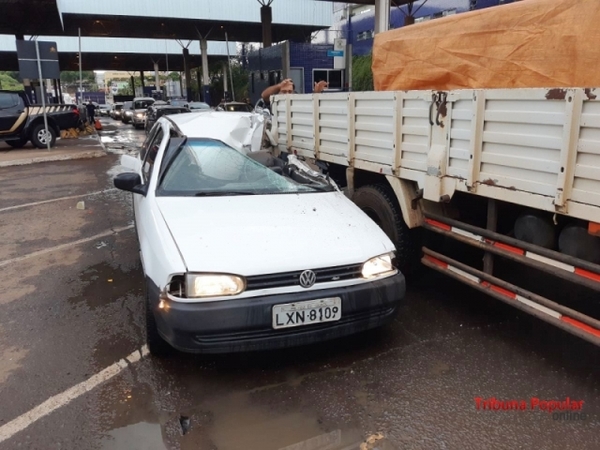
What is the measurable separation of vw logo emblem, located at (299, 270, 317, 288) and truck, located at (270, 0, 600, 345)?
1.34 m

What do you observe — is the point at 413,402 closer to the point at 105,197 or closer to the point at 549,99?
the point at 549,99

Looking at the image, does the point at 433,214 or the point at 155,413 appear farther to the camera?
the point at 433,214

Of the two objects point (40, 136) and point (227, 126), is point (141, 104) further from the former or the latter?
point (227, 126)

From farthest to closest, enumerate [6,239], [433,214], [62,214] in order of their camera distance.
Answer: [62,214] < [6,239] < [433,214]

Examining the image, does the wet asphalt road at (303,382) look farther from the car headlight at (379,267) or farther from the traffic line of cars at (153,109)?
the traffic line of cars at (153,109)

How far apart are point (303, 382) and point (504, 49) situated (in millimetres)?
2755

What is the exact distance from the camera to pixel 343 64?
65.6 ft

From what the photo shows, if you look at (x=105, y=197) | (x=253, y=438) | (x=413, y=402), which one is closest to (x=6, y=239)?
(x=105, y=197)

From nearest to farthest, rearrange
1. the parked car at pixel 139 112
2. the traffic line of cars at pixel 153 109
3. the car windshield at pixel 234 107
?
the car windshield at pixel 234 107 < the traffic line of cars at pixel 153 109 < the parked car at pixel 139 112

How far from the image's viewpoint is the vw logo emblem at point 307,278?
303 centimetres

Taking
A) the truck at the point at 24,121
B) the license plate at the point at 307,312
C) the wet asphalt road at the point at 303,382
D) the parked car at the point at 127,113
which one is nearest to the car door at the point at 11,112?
the truck at the point at 24,121

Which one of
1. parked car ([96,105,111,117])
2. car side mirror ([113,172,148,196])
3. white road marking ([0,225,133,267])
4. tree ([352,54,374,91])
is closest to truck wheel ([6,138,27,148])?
white road marking ([0,225,133,267])

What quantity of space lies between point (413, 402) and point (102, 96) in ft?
269

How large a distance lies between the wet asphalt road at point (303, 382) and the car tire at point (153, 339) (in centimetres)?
7
